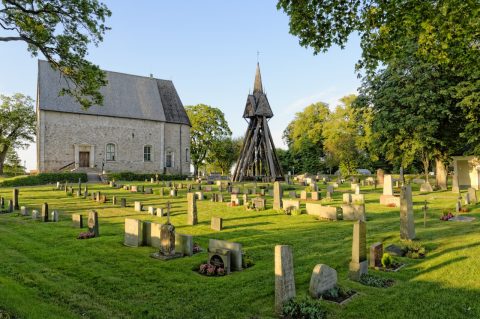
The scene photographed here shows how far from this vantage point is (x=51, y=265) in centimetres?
847

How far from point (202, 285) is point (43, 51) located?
7.90 m

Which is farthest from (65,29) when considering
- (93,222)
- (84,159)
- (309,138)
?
(309,138)

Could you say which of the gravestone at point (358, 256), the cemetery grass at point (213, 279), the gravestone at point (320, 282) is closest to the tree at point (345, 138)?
the cemetery grass at point (213, 279)

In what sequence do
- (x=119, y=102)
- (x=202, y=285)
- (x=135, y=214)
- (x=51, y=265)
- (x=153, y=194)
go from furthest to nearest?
(x=119, y=102) → (x=153, y=194) → (x=135, y=214) → (x=51, y=265) → (x=202, y=285)

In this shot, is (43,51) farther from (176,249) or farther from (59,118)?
(59,118)

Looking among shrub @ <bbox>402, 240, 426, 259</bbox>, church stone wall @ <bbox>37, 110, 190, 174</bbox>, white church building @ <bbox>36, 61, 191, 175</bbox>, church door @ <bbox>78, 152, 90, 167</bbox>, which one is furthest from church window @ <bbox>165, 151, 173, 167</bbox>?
shrub @ <bbox>402, 240, 426, 259</bbox>

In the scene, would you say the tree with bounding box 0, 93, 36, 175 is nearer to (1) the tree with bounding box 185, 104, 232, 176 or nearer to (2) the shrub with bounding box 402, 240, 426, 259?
(1) the tree with bounding box 185, 104, 232, 176

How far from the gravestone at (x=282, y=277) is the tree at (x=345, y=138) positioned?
144ft

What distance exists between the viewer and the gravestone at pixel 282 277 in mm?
5941

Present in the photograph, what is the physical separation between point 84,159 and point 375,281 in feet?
117

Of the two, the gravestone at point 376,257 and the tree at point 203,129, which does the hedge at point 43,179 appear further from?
the gravestone at point 376,257

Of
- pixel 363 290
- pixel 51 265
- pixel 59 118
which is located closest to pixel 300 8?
pixel 363 290

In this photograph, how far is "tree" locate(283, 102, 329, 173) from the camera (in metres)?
57.4

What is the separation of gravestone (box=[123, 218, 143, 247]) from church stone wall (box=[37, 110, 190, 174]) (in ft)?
93.2
